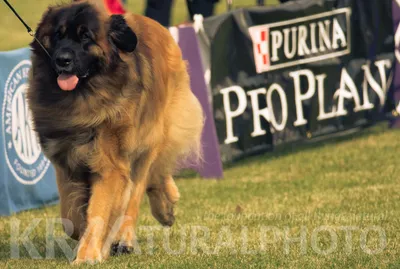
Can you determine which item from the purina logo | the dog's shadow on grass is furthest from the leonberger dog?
the dog's shadow on grass

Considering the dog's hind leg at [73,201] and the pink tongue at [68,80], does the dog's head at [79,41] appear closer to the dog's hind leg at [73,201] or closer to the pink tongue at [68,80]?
the pink tongue at [68,80]

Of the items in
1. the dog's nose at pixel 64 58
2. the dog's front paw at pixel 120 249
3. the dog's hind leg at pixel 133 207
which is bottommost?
the dog's front paw at pixel 120 249

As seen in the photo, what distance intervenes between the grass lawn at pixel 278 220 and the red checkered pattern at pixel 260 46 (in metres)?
1.01

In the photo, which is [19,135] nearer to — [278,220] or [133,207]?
[133,207]

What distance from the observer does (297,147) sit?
38.6ft

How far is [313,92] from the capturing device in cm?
1164

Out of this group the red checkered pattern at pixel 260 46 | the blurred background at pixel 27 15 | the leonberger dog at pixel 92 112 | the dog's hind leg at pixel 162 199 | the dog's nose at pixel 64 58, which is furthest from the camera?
the blurred background at pixel 27 15

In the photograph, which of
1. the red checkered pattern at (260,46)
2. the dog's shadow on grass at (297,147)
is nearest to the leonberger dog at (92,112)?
the dog's shadow on grass at (297,147)

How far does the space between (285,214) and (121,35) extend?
2.45m

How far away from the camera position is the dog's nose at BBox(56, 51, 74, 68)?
5887mm

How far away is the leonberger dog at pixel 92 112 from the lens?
6023mm

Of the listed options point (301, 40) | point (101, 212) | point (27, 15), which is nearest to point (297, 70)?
point (301, 40)
